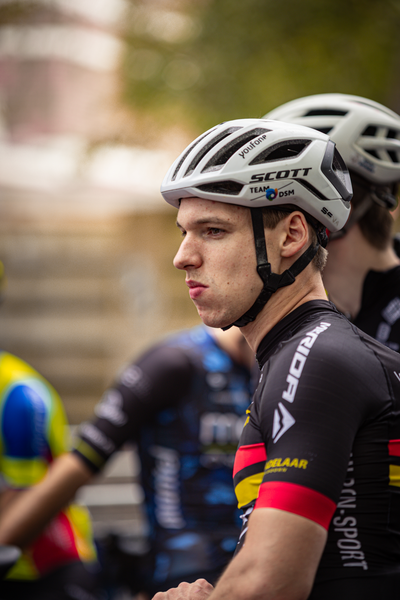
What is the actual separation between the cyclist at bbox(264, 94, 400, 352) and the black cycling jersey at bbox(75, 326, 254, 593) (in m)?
1.05

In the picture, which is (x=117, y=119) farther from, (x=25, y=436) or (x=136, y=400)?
(x=136, y=400)

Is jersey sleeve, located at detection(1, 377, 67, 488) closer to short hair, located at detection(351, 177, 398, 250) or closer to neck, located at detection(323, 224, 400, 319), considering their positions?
neck, located at detection(323, 224, 400, 319)

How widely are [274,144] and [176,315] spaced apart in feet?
47.7

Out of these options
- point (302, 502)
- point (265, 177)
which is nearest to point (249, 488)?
point (302, 502)

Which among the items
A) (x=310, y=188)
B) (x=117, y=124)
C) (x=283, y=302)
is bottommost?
(x=283, y=302)

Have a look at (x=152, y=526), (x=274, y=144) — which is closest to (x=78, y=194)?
(x=152, y=526)

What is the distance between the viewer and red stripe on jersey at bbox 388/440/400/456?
162 cm

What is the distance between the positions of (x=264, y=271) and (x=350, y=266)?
1127mm

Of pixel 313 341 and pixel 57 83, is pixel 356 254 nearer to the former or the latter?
pixel 313 341

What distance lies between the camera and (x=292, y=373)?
1619 mm

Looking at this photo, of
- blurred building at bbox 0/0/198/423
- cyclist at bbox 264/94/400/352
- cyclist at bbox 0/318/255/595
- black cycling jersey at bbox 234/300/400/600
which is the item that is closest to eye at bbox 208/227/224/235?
black cycling jersey at bbox 234/300/400/600

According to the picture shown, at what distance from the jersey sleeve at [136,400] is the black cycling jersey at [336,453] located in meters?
1.97

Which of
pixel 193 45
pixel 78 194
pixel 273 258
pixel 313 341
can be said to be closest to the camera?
pixel 313 341

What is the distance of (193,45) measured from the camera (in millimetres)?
9750
